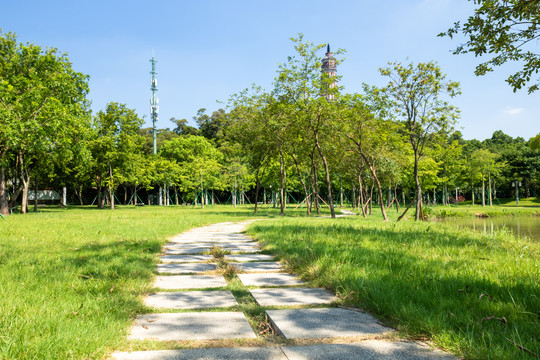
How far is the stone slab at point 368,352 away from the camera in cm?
219

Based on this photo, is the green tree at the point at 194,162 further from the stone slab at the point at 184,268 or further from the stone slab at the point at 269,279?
the stone slab at the point at 269,279

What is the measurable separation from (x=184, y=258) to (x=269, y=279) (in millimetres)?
2246

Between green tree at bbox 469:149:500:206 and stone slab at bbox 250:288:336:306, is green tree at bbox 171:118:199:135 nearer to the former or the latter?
green tree at bbox 469:149:500:206

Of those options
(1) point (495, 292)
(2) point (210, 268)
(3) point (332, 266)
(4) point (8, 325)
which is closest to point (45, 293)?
(4) point (8, 325)

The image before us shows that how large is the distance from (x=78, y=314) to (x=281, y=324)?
156 centimetres

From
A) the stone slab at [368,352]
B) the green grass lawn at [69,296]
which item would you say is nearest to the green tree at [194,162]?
the green grass lawn at [69,296]

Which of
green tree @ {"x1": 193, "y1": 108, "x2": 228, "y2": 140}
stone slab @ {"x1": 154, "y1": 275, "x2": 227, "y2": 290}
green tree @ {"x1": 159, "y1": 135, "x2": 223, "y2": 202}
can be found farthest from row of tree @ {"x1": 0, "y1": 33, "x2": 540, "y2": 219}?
green tree @ {"x1": 193, "y1": 108, "x2": 228, "y2": 140}

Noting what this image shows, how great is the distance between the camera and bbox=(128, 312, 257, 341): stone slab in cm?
258

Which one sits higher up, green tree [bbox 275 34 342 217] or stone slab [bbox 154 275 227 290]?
green tree [bbox 275 34 342 217]

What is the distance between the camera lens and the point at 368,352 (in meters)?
2.26

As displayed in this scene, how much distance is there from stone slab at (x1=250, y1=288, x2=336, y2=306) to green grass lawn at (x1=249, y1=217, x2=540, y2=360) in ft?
0.51

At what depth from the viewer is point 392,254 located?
540cm

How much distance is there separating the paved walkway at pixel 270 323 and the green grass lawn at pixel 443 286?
0.19 metres

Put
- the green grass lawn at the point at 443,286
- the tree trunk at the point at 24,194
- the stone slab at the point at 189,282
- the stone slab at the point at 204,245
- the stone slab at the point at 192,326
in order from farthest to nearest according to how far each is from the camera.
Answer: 1. the tree trunk at the point at 24,194
2. the stone slab at the point at 204,245
3. the stone slab at the point at 189,282
4. the stone slab at the point at 192,326
5. the green grass lawn at the point at 443,286
